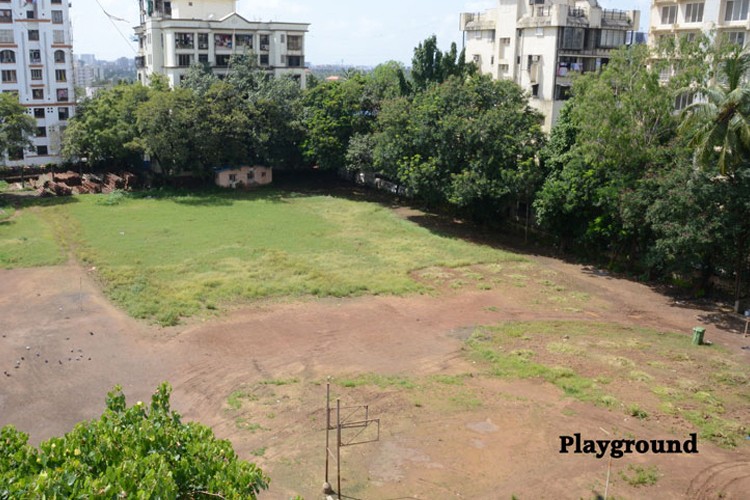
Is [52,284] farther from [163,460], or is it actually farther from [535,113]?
[535,113]

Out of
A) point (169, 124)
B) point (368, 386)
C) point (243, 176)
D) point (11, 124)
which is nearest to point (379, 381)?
point (368, 386)

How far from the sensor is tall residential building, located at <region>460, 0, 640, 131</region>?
145ft

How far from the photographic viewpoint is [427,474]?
1518cm

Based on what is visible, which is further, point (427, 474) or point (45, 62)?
point (45, 62)

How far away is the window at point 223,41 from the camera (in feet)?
198

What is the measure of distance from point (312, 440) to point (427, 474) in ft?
10.2

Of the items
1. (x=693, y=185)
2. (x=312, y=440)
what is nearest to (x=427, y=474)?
(x=312, y=440)

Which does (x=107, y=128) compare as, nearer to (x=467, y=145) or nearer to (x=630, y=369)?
(x=467, y=145)

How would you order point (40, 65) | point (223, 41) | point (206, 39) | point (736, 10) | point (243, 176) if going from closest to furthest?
point (736, 10)
point (243, 176)
point (40, 65)
point (206, 39)
point (223, 41)

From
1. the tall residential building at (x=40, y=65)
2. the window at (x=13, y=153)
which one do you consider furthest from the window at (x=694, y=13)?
the tall residential building at (x=40, y=65)

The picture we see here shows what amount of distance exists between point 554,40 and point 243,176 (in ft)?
76.0

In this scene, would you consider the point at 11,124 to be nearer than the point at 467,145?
No

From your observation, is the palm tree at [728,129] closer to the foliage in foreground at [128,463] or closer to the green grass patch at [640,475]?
the green grass patch at [640,475]

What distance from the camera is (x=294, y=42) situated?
63750 mm
